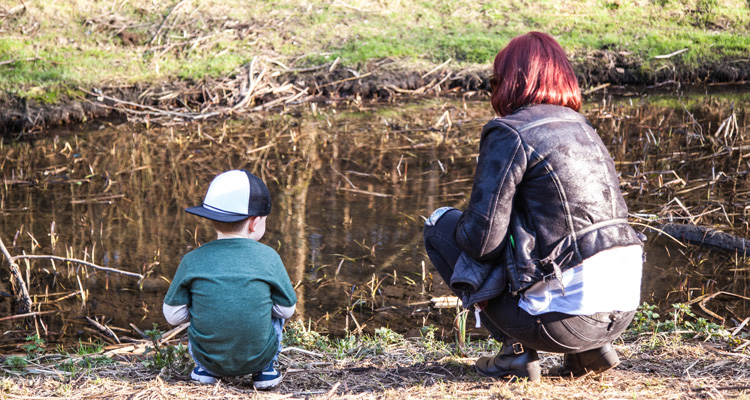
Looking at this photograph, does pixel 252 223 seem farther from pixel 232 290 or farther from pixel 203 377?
pixel 203 377

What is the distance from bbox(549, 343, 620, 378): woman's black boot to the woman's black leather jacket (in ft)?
1.83

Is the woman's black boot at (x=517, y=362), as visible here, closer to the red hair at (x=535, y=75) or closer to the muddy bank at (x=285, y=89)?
the red hair at (x=535, y=75)

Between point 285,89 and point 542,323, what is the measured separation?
31.2ft

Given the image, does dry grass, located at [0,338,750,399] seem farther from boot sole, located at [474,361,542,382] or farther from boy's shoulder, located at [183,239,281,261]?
boy's shoulder, located at [183,239,281,261]

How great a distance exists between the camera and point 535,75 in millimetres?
2764

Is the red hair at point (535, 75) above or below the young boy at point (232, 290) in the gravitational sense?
above

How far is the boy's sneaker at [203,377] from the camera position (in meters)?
3.08

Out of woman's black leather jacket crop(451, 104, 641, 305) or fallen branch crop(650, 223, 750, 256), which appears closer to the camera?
woman's black leather jacket crop(451, 104, 641, 305)

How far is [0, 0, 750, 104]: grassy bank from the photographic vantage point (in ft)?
38.3

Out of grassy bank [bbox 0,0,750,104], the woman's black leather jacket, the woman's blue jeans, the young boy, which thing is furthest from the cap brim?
grassy bank [bbox 0,0,750,104]

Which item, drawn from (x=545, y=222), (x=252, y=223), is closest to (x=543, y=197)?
(x=545, y=222)

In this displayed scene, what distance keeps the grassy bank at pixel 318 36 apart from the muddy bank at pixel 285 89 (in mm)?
99

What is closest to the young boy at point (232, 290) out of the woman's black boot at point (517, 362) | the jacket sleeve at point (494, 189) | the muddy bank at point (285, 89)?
the jacket sleeve at point (494, 189)

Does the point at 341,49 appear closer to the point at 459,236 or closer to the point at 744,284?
the point at 744,284
